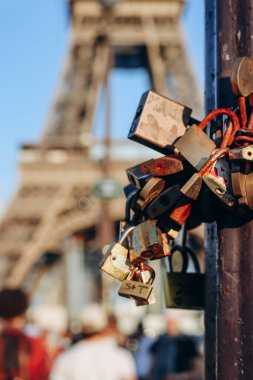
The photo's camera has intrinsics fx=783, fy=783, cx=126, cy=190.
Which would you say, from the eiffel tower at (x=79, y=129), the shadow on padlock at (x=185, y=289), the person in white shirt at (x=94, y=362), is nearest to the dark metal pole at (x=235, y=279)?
the shadow on padlock at (x=185, y=289)

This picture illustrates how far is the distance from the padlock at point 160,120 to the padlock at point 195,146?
0.12 meters

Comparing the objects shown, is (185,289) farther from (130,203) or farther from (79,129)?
(79,129)

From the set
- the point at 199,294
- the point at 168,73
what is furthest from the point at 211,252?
the point at 168,73

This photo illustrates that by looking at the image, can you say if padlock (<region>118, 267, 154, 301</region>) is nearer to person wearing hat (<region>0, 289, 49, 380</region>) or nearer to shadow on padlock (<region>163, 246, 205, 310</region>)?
shadow on padlock (<region>163, 246, 205, 310</region>)

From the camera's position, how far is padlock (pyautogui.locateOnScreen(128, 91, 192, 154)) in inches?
73.6

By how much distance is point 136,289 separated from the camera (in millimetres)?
1805

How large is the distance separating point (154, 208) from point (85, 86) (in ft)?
104

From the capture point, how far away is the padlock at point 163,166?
177 cm

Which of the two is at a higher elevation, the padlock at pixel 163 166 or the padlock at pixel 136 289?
the padlock at pixel 163 166

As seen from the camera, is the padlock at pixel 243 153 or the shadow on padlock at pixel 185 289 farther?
the shadow on padlock at pixel 185 289

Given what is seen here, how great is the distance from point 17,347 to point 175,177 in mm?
2656

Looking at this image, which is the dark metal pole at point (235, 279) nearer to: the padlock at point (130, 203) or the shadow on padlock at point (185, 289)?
the padlock at point (130, 203)

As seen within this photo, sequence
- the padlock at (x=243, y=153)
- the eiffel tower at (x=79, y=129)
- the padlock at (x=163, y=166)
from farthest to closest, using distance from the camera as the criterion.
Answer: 1. the eiffel tower at (x=79, y=129)
2. the padlock at (x=163, y=166)
3. the padlock at (x=243, y=153)

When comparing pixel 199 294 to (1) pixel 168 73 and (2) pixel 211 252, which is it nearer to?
(2) pixel 211 252
